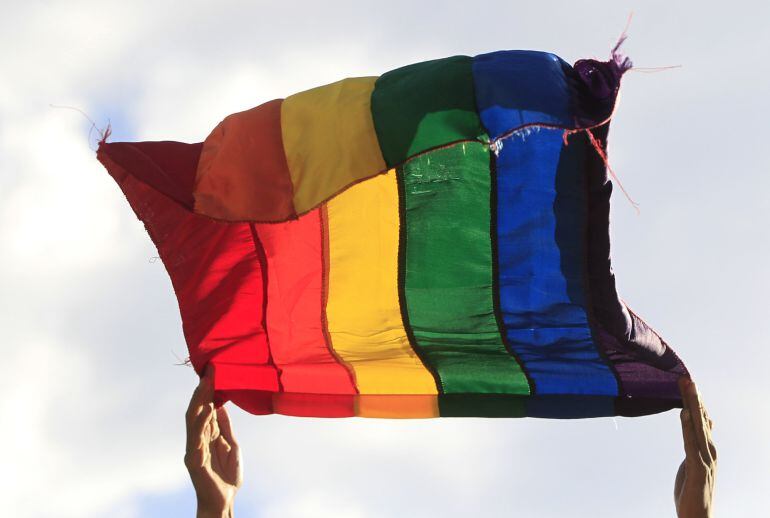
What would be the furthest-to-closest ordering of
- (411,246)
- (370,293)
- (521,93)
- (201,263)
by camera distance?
1. (370,293)
2. (411,246)
3. (201,263)
4. (521,93)

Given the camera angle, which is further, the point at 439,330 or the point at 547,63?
the point at 439,330

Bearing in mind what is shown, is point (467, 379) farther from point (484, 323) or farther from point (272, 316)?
point (272, 316)

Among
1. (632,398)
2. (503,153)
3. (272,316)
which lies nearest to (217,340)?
(272,316)

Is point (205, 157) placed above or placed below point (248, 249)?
above

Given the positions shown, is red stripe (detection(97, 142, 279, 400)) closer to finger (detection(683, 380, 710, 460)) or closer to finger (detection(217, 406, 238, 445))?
finger (detection(217, 406, 238, 445))

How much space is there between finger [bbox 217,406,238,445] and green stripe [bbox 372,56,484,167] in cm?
141

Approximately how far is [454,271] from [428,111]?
0.95 meters

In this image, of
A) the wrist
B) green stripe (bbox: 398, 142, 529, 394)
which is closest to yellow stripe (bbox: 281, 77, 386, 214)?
green stripe (bbox: 398, 142, 529, 394)

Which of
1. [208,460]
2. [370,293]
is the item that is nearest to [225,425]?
[208,460]

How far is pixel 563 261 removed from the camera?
6.61 meters

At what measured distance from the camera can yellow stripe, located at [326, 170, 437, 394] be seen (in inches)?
265

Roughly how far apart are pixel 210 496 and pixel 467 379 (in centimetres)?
129

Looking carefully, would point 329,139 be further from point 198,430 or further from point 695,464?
point 695,464

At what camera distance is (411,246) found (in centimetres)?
676
